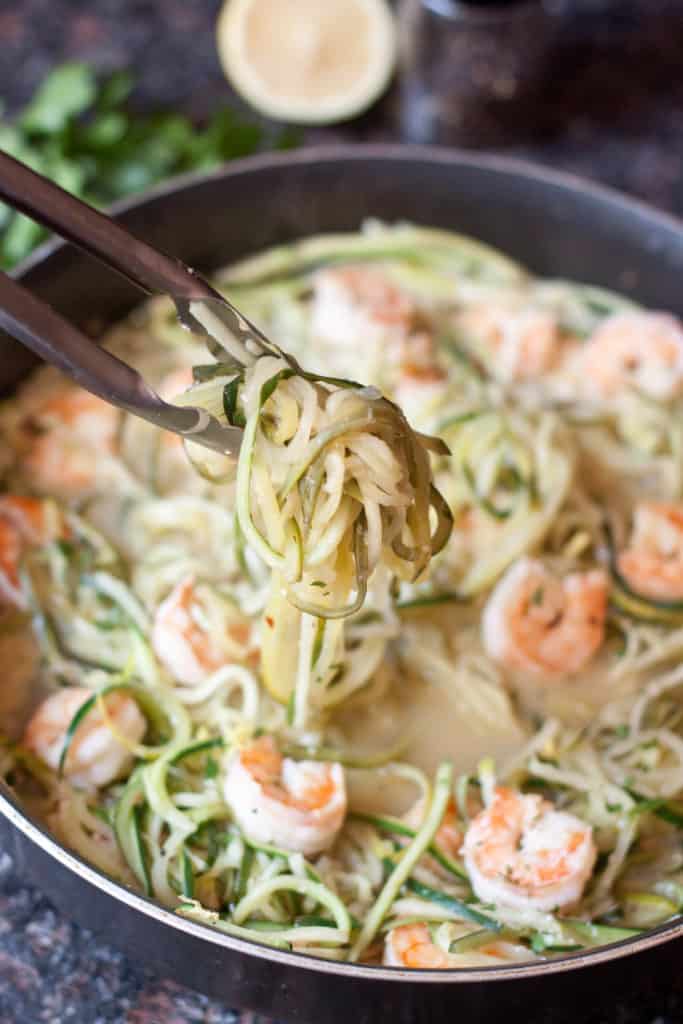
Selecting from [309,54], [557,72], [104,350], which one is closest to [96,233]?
[104,350]

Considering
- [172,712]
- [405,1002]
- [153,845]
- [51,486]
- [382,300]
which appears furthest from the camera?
[382,300]

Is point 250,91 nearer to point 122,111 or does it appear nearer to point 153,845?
point 122,111

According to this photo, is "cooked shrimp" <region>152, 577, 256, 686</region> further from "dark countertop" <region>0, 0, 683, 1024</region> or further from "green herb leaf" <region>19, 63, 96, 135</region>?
"dark countertop" <region>0, 0, 683, 1024</region>

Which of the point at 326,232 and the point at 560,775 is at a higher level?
the point at 326,232

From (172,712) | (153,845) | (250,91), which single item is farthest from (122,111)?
(153,845)

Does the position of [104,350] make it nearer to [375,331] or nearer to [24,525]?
[24,525]

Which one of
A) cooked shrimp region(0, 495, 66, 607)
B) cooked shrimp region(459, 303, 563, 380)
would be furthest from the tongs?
cooked shrimp region(459, 303, 563, 380)
